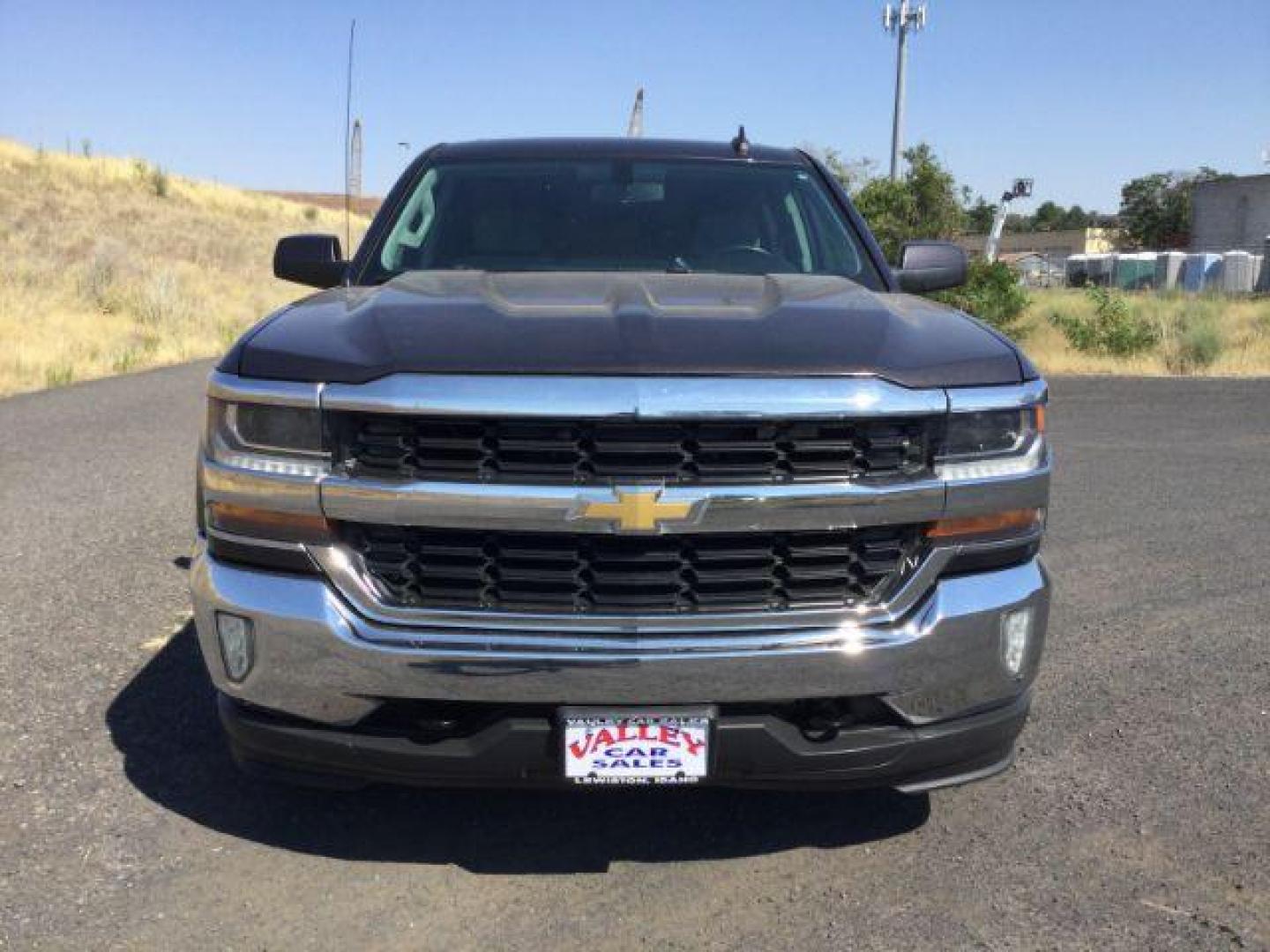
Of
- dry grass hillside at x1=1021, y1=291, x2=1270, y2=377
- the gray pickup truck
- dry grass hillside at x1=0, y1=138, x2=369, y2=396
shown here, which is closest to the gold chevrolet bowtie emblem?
the gray pickup truck

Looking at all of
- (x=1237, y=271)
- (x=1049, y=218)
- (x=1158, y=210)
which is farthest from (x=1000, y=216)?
(x=1049, y=218)

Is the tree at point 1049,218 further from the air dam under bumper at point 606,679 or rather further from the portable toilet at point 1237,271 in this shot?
the air dam under bumper at point 606,679

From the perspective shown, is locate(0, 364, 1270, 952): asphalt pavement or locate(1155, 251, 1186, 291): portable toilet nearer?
locate(0, 364, 1270, 952): asphalt pavement

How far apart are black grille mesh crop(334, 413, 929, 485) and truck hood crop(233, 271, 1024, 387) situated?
114 millimetres

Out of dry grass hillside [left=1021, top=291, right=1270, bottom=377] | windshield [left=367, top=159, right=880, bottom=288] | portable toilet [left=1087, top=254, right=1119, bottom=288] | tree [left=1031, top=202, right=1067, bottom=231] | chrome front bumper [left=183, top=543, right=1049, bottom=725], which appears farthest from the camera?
tree [left=1031, top=202, right=1067, bottom=231]

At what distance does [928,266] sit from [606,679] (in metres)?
2.33

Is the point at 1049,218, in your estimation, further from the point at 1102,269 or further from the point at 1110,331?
the point at 1110,331

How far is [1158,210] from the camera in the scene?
8156cm

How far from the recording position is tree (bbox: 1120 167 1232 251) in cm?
8019

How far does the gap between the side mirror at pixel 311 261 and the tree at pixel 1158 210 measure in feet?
274

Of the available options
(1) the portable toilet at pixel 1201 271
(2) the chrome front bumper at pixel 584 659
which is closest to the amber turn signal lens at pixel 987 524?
(2) the chrome front bumper at pixel 584 659

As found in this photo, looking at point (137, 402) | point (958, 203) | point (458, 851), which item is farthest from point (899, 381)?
point (958, 203)

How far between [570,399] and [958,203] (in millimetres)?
23415

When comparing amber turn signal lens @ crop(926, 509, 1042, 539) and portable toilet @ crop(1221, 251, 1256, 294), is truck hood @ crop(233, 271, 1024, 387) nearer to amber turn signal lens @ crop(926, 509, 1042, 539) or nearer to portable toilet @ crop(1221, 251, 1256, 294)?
amber turn signal lens @ crop(926, 509, 1042, 539)
